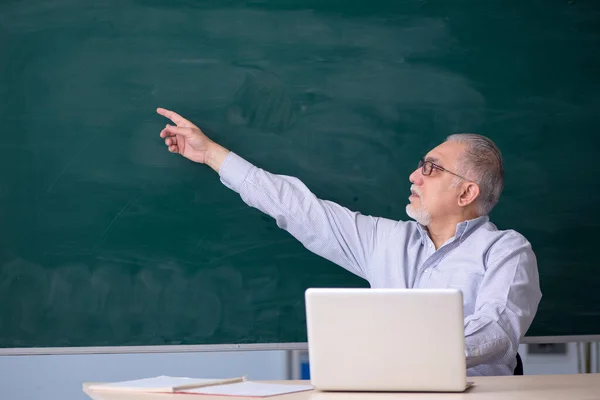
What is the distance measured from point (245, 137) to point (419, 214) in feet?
2.41

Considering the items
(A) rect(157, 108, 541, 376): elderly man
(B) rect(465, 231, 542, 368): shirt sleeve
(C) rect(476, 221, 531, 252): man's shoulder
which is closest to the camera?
(B) rect(465, 231, 542, 368): shirt sleeve

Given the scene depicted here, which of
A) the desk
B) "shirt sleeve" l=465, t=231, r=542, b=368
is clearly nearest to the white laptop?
the desk

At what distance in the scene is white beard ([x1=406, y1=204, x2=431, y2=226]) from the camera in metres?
2.99

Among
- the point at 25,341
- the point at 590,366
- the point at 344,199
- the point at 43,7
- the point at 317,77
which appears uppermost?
the point at 43,7

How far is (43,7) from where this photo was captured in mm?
2955

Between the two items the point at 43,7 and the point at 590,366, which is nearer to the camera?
the point at 43,7

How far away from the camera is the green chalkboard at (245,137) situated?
2938 mm

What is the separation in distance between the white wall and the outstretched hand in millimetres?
763

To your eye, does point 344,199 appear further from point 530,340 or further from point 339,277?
point 530,340

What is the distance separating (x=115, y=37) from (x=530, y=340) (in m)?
2.06

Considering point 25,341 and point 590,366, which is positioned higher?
point 25,341

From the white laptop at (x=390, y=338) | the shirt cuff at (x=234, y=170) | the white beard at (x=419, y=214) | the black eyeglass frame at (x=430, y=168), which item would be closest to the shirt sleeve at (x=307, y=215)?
the shirt cuff at (x=234, y=170)

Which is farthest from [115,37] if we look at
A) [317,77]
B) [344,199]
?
[344,199]

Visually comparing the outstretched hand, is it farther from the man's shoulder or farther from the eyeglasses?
the man's shoulder
